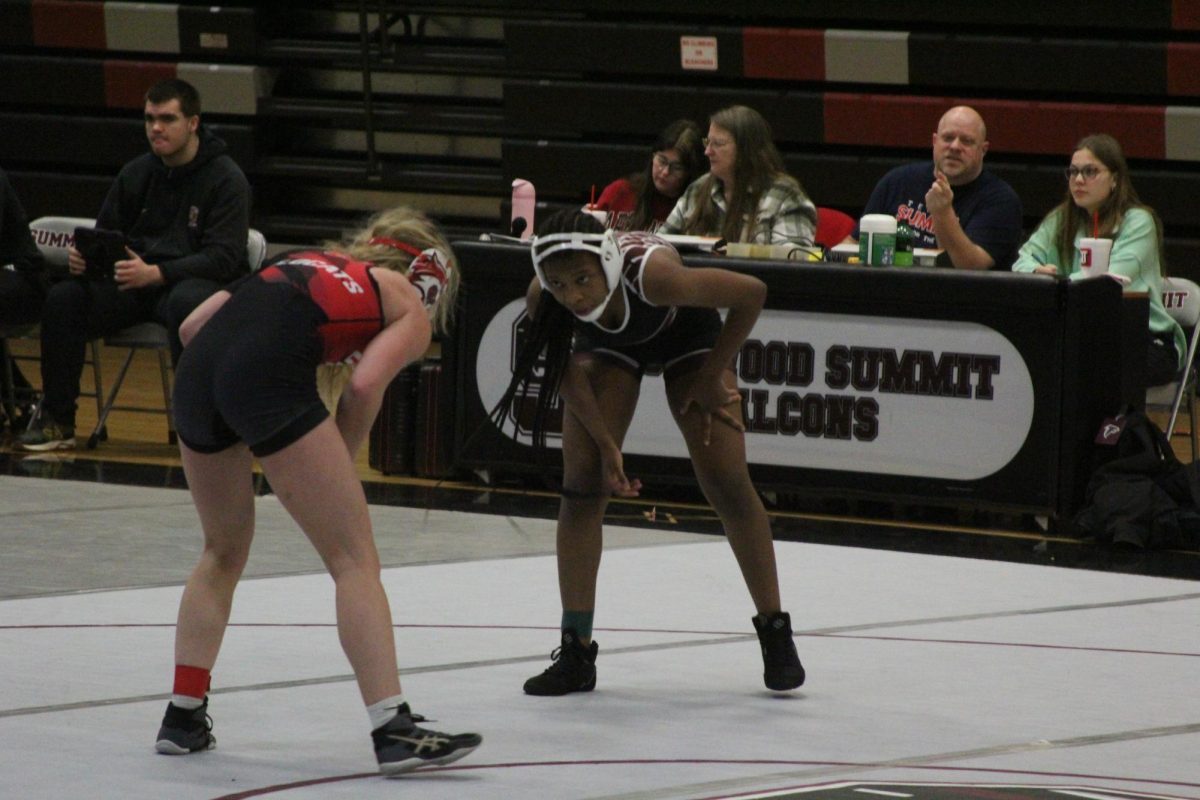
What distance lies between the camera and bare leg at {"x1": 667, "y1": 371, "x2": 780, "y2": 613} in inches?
174

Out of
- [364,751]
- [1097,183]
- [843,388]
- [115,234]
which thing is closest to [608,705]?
[364,751]

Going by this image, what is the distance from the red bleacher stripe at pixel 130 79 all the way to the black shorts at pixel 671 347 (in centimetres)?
784

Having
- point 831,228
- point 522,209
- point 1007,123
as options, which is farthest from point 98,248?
point 1007,123

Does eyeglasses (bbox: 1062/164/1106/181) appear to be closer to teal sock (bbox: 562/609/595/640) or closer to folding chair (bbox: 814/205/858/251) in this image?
folding chair (bbox: 814/205/858/251)

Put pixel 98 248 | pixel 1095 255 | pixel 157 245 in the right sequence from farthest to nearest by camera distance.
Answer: pixel 157 245, pixel 98 248, pixel 1095 255

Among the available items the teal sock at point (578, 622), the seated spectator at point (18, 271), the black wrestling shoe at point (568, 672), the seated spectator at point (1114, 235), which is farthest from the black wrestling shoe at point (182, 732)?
the seated spectator at point (18, 271)

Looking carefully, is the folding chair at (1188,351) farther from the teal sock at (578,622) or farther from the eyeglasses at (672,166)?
the teal sock at (578,622)

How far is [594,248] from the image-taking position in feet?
13.7

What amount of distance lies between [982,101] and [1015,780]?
7186 mm

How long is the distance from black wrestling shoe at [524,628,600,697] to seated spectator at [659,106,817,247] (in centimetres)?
316

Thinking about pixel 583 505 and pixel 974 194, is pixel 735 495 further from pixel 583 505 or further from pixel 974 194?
pixel 974 194

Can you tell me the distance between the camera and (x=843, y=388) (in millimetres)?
6875

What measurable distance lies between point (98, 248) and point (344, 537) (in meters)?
4.68

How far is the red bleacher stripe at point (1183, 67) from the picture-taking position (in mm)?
9836
